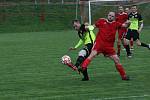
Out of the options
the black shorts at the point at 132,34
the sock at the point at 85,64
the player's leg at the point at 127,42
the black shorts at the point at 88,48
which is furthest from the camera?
the black shorts at the point at 132,34

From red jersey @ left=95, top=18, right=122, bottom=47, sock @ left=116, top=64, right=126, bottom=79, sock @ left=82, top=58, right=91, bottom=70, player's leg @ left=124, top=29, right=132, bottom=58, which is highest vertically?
red jersey @ left=95, top=18, right=122, bottom=47

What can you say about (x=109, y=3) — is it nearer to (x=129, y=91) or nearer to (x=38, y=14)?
(x=38, y=14)

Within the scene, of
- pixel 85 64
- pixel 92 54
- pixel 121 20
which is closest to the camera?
pixel 85 64

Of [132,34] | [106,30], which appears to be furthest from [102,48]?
[132,34]

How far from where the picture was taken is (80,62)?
46.5ft

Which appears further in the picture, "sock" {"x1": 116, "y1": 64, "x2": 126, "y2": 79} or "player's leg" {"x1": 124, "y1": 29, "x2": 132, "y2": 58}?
"player's leg" {"x1": 124, "y1": 29, "x2": 132, "y2": 58}

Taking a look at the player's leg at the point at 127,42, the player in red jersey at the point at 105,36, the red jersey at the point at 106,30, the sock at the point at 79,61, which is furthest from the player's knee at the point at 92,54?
the player's leg at the point at 127,42

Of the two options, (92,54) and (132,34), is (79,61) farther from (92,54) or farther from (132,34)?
(132,34)

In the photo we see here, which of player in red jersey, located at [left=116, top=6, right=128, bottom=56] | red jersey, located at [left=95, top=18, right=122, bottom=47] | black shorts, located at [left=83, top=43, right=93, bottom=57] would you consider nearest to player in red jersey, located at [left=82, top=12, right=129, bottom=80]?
red jersey, located at [left=95, top=18, right=122, bottom=47]

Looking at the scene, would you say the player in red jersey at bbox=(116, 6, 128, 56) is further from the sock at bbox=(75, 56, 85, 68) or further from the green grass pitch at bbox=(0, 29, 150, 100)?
the sock at bbox=(75, 56, 85, 68)

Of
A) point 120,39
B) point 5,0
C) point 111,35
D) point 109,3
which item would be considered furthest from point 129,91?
point 5,0

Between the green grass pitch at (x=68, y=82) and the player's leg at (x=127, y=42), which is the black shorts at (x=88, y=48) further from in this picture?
the player's leg at (x=127, y=42)

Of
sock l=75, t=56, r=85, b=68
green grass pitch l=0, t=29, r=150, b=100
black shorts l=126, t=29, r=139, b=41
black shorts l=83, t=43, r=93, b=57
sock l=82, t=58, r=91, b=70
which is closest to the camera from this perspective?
green grass pitch l=0, t=29, r=150, b=100

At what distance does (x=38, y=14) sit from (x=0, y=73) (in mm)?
39992
